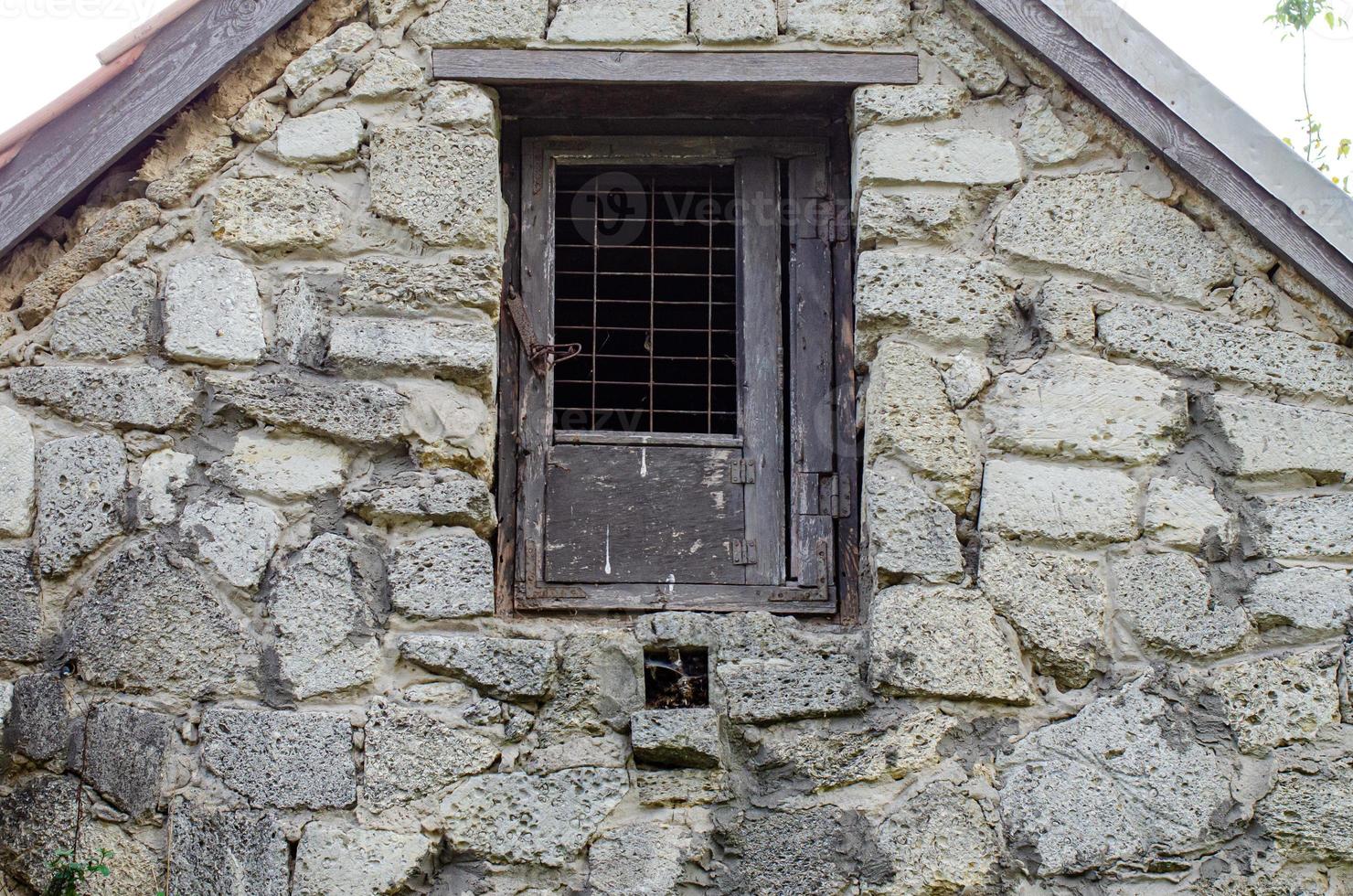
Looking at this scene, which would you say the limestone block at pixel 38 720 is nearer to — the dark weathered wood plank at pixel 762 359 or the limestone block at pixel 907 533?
the dark weathered wood plank at pixel 762 359

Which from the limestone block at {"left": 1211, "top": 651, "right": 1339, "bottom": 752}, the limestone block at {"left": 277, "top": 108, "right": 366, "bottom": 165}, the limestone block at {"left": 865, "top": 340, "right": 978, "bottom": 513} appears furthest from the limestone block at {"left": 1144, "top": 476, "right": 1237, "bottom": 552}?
the limestone block at {"left": 277, "top": 108, "right": 366, "bottom": 165}

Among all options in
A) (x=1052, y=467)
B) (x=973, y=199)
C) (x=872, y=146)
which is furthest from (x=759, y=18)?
(x=1052, y=467)

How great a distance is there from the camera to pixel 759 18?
3.76 metres

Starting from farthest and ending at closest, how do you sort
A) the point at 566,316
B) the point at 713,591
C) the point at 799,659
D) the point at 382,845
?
the point at 566,316 < the point at 713,591 < the point at 799,659 < the point at 382,845

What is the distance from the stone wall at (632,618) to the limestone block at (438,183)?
0.5 inches

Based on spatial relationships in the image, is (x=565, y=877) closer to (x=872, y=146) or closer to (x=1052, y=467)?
(x=1052, y=467)

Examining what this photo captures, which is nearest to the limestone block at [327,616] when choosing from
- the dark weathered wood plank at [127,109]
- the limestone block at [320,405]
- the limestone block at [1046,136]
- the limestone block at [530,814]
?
the limestone block at [320,405]

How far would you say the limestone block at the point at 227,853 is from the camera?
9.91ft

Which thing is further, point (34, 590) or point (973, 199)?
point (973, 199)

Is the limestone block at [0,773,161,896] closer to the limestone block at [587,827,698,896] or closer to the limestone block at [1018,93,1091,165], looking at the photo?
the limestone block at [587,827,698,896]

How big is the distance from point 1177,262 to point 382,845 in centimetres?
236

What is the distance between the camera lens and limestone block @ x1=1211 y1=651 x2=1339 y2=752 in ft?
10.6

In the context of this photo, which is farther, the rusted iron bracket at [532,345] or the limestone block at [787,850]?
the rusted iron bracket at [532,345]

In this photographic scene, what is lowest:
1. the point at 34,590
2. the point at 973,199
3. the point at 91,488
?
the point at 34,590
